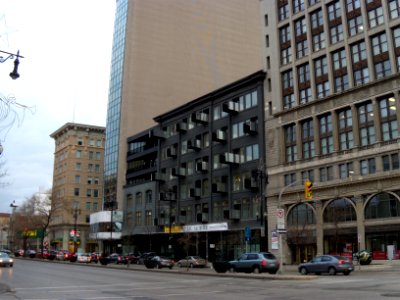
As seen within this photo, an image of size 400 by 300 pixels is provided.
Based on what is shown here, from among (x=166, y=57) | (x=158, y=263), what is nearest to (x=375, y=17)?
(x=158, y=263)

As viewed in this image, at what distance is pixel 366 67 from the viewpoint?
185ft

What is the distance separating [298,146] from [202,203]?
768 inches

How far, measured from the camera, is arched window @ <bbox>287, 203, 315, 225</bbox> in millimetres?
59688

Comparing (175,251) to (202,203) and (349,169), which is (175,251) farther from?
(349,169)

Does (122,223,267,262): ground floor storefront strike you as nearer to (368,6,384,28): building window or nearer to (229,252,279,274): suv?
(229,252,279,274): suv

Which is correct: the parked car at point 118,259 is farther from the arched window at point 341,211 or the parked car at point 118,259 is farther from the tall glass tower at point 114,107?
the tall glass tower at point 114,107

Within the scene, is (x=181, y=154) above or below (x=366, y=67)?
below

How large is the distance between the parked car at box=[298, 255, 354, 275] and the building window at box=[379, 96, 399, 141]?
22.0m

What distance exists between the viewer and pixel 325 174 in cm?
5847

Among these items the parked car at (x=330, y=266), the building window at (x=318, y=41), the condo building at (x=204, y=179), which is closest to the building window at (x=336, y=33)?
the building window at (x=318, y=41)

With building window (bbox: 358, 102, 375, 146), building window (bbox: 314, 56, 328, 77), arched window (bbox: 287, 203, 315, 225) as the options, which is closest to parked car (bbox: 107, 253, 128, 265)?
arched window (bbox: 287, 203, 315, 225)

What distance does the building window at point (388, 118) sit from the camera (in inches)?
2072

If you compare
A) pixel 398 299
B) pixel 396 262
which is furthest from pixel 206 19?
pixel 398 299

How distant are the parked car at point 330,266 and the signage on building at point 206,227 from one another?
31812 mm
